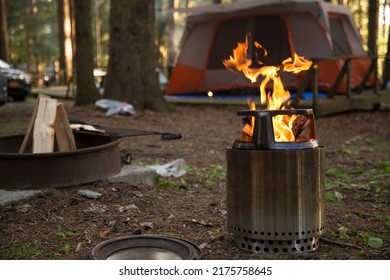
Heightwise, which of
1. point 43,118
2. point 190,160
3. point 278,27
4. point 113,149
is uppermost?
point 278,27

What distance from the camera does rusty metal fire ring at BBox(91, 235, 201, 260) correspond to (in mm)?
2711

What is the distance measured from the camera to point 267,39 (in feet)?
41.2

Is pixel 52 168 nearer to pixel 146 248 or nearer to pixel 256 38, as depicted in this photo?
pixel 146 248

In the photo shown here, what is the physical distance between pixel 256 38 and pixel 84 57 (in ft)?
14.3

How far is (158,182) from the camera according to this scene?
15.1ft

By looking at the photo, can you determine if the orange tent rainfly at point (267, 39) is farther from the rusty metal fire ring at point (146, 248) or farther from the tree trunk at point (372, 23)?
the rusty metal fire ring at point (146, 248)

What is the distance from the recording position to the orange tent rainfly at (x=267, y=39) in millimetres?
11914

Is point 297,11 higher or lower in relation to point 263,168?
higher

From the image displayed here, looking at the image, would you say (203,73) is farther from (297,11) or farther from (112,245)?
(112,245)

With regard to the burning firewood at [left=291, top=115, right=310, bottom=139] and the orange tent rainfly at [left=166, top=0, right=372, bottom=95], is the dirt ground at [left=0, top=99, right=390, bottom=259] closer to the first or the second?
the burning firewood at [left=291, top=115, right=310, bottom=139]

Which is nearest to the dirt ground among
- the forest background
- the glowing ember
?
the glowing ember
